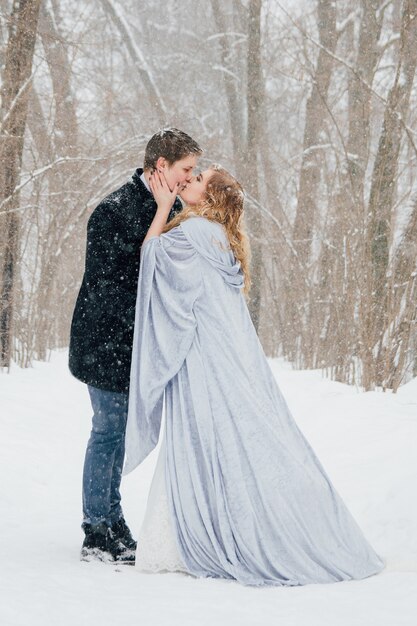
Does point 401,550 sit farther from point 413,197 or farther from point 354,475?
point 413,197

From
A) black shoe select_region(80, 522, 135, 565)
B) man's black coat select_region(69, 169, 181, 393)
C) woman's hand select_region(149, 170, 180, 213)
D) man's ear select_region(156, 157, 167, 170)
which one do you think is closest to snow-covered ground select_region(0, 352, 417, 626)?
black shoe select_region(80, 522, 135, 565)

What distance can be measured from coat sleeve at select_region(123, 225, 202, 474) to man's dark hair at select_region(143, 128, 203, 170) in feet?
1.00

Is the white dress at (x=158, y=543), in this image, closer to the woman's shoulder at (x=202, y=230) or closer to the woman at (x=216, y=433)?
the woman at (x=216, y=433)

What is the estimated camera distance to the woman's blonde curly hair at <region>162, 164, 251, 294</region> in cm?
314

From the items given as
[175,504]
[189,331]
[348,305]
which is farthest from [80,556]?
[348,305]

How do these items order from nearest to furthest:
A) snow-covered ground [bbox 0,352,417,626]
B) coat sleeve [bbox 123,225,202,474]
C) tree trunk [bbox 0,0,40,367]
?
snow-covered ground [bbox 0,352,417,626] < coat sleeve [bbox 123,225,202,474] < tree trunk [bbox 0,0,40,367]

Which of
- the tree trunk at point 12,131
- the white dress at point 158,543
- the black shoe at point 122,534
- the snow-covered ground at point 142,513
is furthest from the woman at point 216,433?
the tree trunk at point 12,131

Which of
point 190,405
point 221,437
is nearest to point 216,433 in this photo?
point 221,437

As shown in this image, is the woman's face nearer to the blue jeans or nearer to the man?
the man

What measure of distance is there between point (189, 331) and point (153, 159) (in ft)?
2.33

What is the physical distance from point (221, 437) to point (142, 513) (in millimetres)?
1268

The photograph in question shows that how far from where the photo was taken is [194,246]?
3.04 metres

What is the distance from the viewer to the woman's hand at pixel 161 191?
3113mm

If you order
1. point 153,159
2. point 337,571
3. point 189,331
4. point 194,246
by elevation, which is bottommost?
point 337,571
